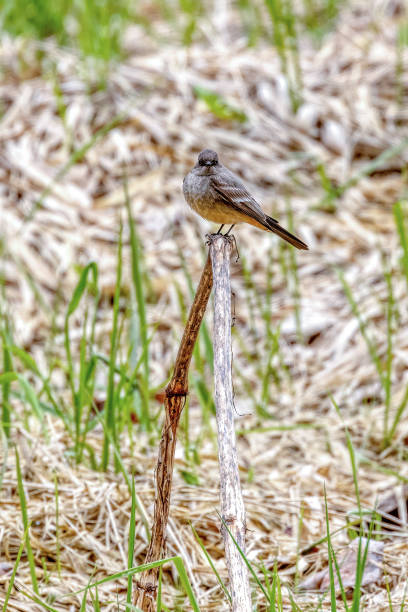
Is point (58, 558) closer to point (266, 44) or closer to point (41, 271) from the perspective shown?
point (41, 271)

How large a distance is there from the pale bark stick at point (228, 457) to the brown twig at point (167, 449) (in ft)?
0.31

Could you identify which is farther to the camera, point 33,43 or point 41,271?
point 33,43

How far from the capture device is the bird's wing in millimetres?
2135

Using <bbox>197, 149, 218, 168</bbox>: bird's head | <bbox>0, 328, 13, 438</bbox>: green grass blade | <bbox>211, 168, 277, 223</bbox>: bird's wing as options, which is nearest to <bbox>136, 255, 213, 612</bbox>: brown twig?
<bbox>211, 168, 277, 223</bbox>: bird's wing

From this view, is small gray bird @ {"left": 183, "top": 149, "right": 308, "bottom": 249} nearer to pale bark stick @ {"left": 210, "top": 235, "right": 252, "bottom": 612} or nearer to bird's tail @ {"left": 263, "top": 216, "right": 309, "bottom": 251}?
bird's tail @ {"left": 263, "top": 216, "right": 309, "bottom": 251}

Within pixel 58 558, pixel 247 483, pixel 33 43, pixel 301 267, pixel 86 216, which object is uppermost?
pixel 33 43

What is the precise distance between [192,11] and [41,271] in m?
2.30

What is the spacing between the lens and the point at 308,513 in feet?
8.11

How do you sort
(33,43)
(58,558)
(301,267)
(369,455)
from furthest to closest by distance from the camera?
1. (33,43)
2. (301,267)
3. (369,455)
4. (58,558)

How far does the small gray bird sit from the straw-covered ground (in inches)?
28.6

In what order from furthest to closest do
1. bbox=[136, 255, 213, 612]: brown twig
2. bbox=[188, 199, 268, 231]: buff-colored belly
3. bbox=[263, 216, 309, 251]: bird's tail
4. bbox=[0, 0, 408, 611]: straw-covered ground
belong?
bbox=[0, 0, 408, 611]: straw-covered ground → bbox=[188, 199, 268, 231]: buff-colored belly → bbox=[263, 216, 309, 251]: bird's tail → bbox=[136, 255, 213, 612]: brown twig

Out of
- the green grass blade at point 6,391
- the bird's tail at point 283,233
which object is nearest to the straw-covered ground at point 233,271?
the green grass blade at point 6,391

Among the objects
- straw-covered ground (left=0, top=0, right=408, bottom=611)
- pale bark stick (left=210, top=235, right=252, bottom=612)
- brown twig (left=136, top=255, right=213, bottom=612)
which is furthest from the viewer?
straw-covered ground (left=0, top=0, right=408, bottom=611)

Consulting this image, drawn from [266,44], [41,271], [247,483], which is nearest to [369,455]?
[247,483]
